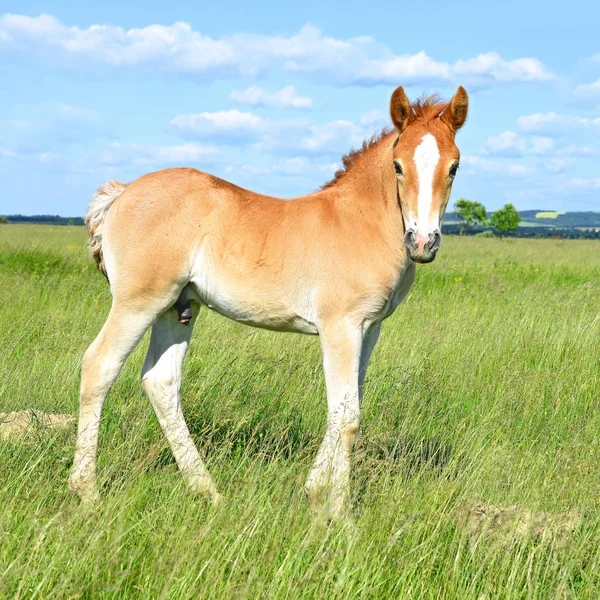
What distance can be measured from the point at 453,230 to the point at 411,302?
330 feet

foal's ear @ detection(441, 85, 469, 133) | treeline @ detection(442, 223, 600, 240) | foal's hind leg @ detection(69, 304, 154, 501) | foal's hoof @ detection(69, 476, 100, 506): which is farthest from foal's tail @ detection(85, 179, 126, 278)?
treeline @ detection(442, 223, 600, 240)

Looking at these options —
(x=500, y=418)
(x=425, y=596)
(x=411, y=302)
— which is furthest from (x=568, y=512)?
(x=411, y=302)

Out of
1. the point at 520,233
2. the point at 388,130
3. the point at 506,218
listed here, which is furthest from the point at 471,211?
the point at 388,130

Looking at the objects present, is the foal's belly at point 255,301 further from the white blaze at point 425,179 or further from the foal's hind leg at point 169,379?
the white blaze at point 425,179

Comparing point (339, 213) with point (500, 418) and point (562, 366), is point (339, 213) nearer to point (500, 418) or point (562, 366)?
point (500, 418)

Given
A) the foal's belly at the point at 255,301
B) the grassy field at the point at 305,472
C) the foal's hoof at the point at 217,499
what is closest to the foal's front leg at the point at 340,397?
the grassy field at the point at 305,472

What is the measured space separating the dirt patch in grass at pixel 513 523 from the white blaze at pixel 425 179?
1.57m

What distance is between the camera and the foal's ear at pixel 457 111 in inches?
165

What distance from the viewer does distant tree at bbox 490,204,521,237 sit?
9131 centimetres

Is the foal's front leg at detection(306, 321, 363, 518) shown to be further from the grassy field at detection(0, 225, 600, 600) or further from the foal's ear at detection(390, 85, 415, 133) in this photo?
the foal's ear at detection(390, 85, 415, 133)

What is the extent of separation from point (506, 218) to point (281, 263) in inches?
3635

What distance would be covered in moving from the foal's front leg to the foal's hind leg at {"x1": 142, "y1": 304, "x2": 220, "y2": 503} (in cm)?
94

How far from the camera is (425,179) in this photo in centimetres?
386

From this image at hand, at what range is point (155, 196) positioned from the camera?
4.59m
